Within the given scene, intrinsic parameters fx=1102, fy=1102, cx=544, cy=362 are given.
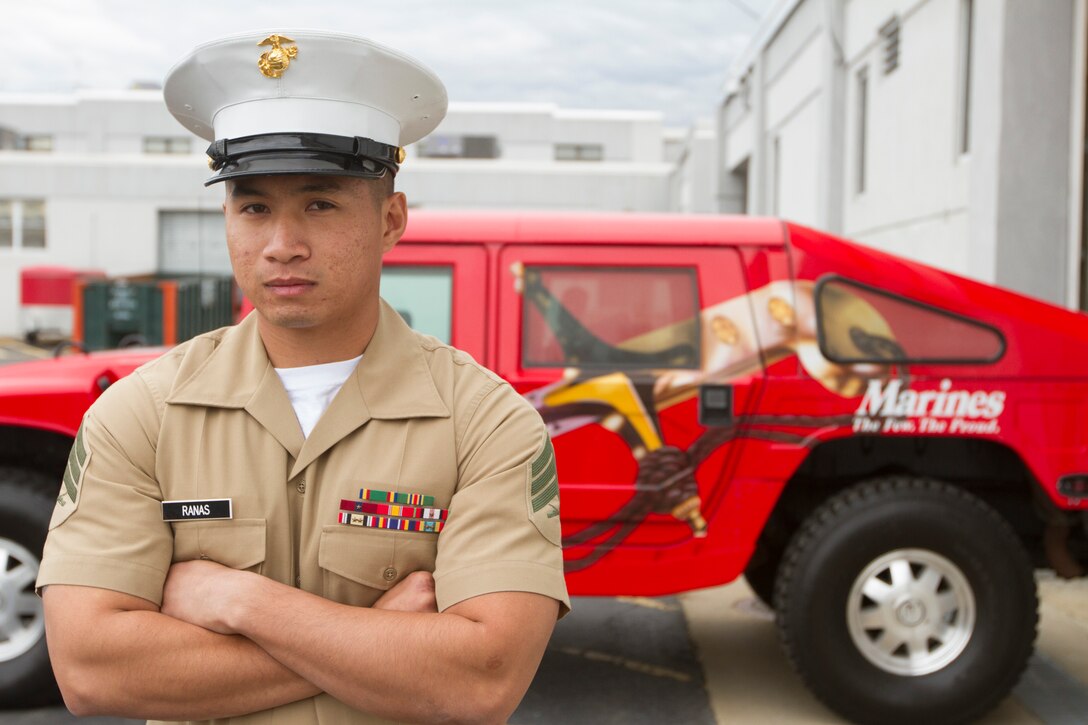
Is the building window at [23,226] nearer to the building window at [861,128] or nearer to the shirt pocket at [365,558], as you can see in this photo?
the building window at [861,128]

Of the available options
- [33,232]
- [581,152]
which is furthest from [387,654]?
[581,152]

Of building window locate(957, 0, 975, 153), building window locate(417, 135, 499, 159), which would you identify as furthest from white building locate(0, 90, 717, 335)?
building window locate(957, 0, 975, 153)

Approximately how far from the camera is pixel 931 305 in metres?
4.29

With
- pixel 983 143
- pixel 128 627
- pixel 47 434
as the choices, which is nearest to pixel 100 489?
pixel 128 627

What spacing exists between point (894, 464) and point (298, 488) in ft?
11.1

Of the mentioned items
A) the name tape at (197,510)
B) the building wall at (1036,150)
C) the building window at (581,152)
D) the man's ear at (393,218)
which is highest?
the building window at (581,152)

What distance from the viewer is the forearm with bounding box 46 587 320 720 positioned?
1604mm

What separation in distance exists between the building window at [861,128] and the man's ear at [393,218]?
535 inches

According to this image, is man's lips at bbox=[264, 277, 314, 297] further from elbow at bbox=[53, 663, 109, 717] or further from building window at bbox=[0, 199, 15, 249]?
building window at bbox=[0, 199, 15, 249]

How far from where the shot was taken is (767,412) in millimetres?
4234

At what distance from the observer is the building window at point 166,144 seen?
1713 inches

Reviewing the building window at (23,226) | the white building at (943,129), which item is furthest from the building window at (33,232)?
the white building at (943,129)

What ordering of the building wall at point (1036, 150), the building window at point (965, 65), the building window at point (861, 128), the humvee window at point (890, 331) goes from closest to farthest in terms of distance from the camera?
1. the humvee window at point (890, 331)
2. the building wall at point (1036, 150)
3. the building window at point (965, 65)
4. the building window at point (861, 128)

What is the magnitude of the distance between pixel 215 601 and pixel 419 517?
0.32 metres
